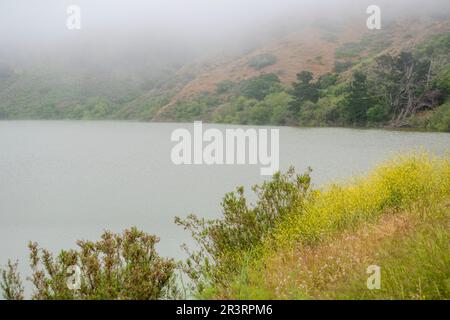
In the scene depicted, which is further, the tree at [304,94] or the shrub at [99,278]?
the tree at [304,94]

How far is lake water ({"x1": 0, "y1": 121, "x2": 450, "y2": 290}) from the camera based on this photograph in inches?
757

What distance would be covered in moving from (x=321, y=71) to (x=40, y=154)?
89.1 m

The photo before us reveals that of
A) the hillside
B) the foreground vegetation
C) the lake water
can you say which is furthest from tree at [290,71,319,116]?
the foreground vegetation

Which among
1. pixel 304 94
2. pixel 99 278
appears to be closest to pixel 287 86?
pixel 304 94

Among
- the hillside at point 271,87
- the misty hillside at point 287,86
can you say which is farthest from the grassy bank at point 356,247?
the hillside at point 271,87

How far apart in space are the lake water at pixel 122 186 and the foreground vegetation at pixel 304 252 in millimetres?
4493

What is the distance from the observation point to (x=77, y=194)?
27.6 metres

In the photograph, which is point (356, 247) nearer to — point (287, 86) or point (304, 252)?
point (304, 252)

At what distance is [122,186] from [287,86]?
9377 centimetres

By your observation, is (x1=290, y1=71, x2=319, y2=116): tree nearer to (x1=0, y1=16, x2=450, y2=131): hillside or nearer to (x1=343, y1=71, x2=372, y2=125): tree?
(x1=0, y1=16, x2=450, y2=131): hillside

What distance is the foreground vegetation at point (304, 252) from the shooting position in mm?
6965

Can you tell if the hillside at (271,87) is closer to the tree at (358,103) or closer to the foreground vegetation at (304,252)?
the tree at (358,103)

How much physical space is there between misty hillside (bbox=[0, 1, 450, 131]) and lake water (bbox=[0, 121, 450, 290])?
24.6 meters
